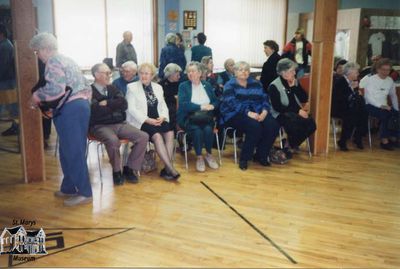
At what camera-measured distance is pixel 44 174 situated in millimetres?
4625

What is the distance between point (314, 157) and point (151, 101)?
224 cm

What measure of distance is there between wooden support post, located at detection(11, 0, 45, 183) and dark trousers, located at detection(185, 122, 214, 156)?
1.59 meters

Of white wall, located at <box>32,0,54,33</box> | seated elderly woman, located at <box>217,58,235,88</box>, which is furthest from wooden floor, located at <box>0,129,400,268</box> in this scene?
white wall, located at <box>32,0,54,33</box>

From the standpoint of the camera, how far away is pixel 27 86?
432 centimetres

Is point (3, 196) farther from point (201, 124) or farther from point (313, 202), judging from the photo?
point (313, 202)

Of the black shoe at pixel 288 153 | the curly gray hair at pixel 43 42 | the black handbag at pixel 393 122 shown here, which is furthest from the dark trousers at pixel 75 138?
the black handbag at pixel 393 122

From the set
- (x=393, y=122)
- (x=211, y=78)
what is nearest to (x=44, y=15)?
(x=211, y=78)

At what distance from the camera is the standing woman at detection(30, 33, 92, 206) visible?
3.68m

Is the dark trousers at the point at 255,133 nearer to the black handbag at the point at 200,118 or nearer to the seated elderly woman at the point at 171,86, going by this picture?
the black handbag at the point at 200,118

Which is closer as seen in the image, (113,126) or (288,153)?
(113,126)

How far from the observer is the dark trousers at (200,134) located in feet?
16.3

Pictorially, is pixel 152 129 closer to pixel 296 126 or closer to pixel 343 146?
pixel 296 126

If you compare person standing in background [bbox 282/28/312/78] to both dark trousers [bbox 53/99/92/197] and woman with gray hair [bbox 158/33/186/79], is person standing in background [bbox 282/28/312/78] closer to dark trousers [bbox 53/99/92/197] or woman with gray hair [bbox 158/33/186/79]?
woman with gray hair [bbox 158/33/186/79]

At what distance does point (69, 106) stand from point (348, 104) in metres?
3.81
